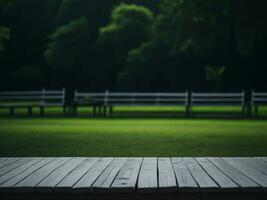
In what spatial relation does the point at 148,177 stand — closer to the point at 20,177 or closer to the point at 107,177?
the point at 107,177

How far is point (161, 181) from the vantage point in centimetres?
514

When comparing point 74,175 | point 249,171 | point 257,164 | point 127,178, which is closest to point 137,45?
point 257,164

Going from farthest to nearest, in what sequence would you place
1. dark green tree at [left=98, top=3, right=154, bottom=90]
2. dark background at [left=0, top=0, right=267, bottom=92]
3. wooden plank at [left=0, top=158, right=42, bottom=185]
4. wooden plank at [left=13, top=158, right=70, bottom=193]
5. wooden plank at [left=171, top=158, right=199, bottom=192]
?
dark green tree at [left=98, top=3, right=154, bottom=90] → dark background at [left=0, top=0, right=267, bottom=92] → wooden plank at [left=0, top=158, right=42, bottom=185] → wooden plank at [left=13, top=158, right=70, bottom=193] → wooden plank at [left=171, top=158, right=199, bottom=192]

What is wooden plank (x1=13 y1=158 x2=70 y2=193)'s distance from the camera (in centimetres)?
492

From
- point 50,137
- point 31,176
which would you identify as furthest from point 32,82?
point 31,176

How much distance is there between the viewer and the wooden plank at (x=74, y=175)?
4879mm

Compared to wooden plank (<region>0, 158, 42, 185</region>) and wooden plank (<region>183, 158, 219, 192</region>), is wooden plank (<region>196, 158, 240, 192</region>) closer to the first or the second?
wooden plank (<region>183, 158, 219, 192</region>)

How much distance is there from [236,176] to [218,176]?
0.19 metres

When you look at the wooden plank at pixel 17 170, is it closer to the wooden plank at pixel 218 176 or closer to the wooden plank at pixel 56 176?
the wooden plank at pixel 56 176

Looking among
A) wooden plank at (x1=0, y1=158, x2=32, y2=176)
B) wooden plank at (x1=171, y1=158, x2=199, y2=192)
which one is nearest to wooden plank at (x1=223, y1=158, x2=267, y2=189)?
wooden plank at (x1=171, y1=158, x2=199, y2=192)

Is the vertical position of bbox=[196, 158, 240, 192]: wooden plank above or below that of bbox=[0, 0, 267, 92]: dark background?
below

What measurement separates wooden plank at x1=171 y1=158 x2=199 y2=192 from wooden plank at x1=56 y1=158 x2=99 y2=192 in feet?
3.43
